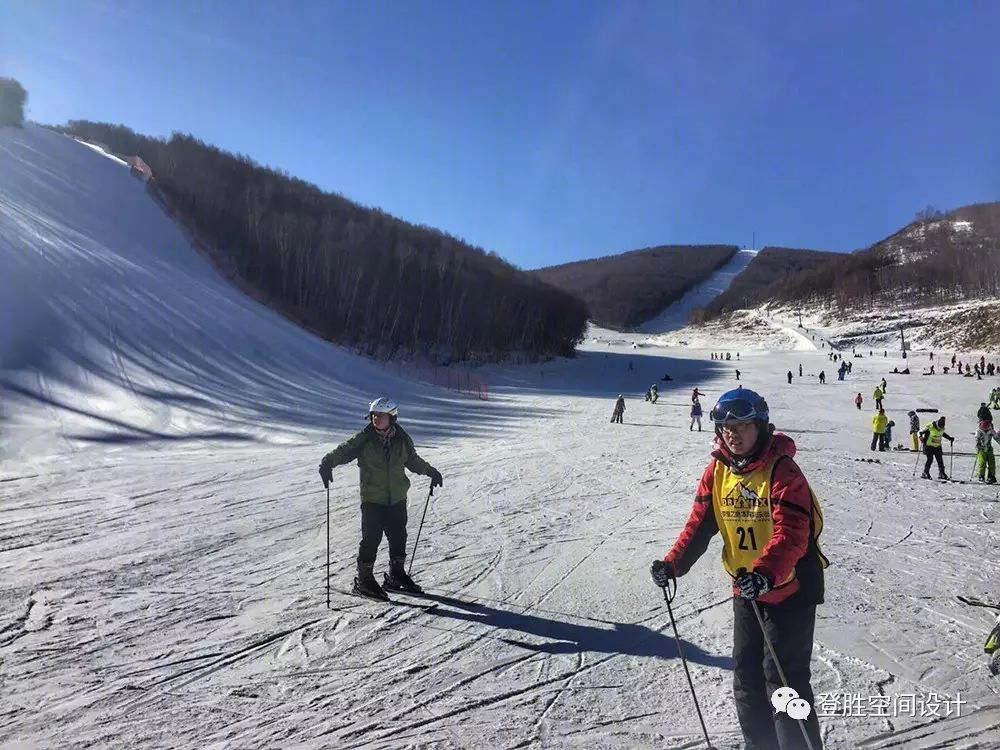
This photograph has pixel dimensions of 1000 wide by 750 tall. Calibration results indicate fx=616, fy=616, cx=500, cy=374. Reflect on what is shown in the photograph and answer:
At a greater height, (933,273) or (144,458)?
(933,273)

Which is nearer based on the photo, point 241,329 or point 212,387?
point 212,387

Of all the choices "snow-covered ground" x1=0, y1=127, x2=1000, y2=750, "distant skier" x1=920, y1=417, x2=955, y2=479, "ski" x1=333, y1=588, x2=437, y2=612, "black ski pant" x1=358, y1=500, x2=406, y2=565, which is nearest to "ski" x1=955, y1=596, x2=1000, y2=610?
"snow-covered ground" x1=0, y1=127, x2=1000, y2=750

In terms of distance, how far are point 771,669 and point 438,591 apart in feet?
11.3

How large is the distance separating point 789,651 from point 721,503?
692mm

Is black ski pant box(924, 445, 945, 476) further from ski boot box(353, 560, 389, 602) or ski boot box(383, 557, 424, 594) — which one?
ski boot box(353, 560, 389, 602)

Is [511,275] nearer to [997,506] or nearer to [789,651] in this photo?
[997,506]

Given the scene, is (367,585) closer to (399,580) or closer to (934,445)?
(399,580)

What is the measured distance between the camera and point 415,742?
135 inches

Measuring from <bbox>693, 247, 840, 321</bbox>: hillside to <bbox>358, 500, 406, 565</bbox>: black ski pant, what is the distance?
11624cm

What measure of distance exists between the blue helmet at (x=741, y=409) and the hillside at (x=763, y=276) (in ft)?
387

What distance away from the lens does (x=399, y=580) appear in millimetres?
5621

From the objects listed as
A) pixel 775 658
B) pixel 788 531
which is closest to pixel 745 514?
pixel 788 531

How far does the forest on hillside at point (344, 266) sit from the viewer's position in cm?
4447

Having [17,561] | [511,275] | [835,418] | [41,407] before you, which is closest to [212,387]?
[41,407]
